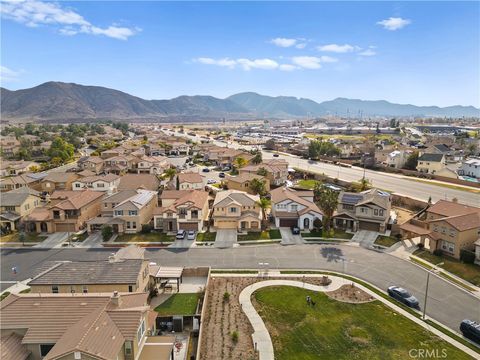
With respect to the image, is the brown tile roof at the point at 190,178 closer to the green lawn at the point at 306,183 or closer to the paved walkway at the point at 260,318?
the green lawn at the point at 306,183

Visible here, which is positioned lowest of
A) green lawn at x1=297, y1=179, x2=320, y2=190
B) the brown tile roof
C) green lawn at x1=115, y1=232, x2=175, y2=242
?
green lawn at x1=115, y1=232, x2=175, y2=242

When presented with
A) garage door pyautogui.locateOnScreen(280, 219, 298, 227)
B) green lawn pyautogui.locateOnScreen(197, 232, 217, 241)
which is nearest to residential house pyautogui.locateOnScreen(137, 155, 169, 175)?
green lawn pyautogui.locateOnScreen(197, 232, 217, 241)

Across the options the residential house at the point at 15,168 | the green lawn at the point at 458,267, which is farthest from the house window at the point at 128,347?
the residential house at the point at 15,168

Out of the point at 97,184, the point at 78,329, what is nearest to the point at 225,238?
the point at 78,329

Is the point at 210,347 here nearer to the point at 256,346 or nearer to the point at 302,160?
the point at 256,346

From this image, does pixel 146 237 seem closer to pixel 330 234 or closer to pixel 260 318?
pixel 260 318

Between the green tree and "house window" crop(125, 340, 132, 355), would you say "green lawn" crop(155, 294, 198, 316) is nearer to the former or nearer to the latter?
"house window" crop(125, 340, 132, 355)

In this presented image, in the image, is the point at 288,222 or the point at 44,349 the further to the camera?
the point at 288,222
